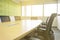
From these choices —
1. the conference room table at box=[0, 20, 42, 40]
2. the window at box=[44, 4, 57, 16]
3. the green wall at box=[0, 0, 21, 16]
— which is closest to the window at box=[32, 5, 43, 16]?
the window at box=[44, 4, 57, 16]

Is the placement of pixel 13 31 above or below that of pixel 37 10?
below

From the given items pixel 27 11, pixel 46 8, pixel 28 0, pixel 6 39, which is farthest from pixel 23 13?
pixel 6 39

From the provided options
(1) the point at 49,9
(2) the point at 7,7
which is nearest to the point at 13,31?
(2) the point at 7,7

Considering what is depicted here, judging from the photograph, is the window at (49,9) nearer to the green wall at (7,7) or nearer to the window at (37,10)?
the window at (37,10)

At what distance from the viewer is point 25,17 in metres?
9.10

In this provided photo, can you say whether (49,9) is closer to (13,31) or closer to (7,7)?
(7,7)

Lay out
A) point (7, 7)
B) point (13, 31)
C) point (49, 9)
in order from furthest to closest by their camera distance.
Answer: point (49, 9)
point (7, 7)
point (13, 31)

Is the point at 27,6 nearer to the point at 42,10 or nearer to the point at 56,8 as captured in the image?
the point at 42,10

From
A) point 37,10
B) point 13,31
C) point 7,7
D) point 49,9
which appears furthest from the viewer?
point 37,10

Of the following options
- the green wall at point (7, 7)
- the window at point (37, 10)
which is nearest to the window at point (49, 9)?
the window at point (37, 10)

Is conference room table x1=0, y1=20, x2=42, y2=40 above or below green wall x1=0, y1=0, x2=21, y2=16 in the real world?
below

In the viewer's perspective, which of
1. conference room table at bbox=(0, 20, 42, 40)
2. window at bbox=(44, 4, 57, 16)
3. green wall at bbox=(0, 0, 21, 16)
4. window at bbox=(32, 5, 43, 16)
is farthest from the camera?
window at bbox=(32, 5, 43, 16)

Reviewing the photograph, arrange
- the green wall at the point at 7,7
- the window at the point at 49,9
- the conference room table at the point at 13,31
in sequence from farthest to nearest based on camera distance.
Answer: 1. the window at the point at 49,9
2. the green wall at the point at 7,7
3. the conference room table at the point at 13,31

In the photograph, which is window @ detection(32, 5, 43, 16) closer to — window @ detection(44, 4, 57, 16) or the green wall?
window @ detection(44, 4, 57, 16)
